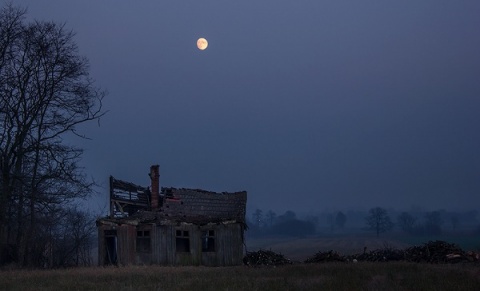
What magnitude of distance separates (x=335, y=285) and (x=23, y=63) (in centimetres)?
2062

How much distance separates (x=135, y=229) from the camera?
122ft

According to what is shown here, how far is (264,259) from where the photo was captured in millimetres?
35719

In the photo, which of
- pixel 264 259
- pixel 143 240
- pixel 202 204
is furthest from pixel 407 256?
pixel 143 240

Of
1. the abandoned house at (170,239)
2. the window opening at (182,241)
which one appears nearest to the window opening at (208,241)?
the abandoned house at (170,239)

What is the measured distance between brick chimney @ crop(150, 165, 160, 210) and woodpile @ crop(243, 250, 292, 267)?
25.5 ft

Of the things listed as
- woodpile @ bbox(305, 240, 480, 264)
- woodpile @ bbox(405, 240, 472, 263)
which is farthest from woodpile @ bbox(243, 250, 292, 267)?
woodpile @ bbox(405, 240, 472, 263)

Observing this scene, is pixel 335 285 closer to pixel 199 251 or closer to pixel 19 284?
pixel 19 284

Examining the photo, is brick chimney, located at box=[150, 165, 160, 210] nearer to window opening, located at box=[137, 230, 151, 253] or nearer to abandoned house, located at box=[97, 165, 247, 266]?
abandoned house, located at box=[97, 165, 247, 266]

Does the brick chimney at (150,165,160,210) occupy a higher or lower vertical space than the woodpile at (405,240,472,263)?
higher

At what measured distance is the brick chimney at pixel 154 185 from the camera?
131 ft

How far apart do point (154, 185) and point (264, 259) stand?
32.8ft

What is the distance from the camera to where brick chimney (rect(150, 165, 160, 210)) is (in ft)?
131

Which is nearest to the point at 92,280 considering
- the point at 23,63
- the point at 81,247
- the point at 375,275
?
the point at 375,275

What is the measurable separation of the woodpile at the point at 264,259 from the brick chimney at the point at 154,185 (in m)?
7.78
